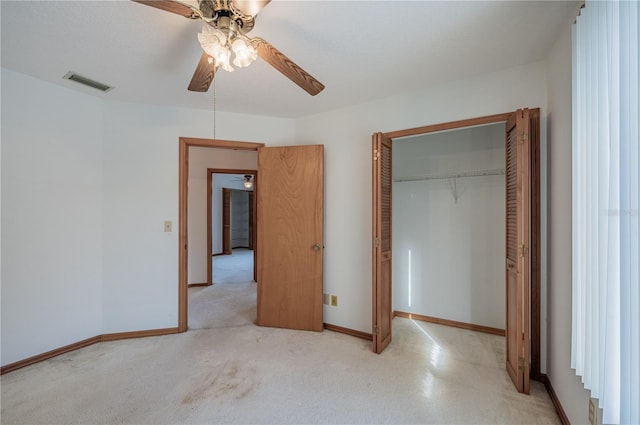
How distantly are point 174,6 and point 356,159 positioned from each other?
199cm

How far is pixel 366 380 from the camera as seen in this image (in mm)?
2047

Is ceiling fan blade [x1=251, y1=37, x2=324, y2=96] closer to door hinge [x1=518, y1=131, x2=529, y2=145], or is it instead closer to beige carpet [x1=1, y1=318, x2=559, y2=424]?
door hinge [x1=518, y1=131, x2=529, y2=145]

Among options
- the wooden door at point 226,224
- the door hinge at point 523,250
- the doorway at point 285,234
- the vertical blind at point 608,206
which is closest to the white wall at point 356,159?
the doorway at point 285,234

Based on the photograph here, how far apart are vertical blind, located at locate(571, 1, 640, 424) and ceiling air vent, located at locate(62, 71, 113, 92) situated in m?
3.30

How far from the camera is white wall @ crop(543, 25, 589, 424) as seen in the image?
5.15ft

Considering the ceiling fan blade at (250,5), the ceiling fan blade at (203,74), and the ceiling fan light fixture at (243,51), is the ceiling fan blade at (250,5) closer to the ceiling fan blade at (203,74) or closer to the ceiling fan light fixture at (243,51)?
the ceiling fan light fixture at (243,51)

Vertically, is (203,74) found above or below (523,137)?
above

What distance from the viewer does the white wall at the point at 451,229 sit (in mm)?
2900

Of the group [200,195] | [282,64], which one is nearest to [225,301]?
[200,195]

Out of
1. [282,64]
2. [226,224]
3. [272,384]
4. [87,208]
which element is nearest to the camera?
[282,64]

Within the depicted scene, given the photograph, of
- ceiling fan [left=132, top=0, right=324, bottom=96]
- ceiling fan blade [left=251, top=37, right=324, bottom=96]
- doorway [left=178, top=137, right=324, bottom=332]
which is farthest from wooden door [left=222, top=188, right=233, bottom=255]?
ceiling fan [left=132, top=0, right=324, bottom=96]

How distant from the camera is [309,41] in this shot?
179 centimetres

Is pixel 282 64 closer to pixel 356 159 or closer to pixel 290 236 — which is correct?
pixel 356 159

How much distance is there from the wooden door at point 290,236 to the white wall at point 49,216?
1.59 m
